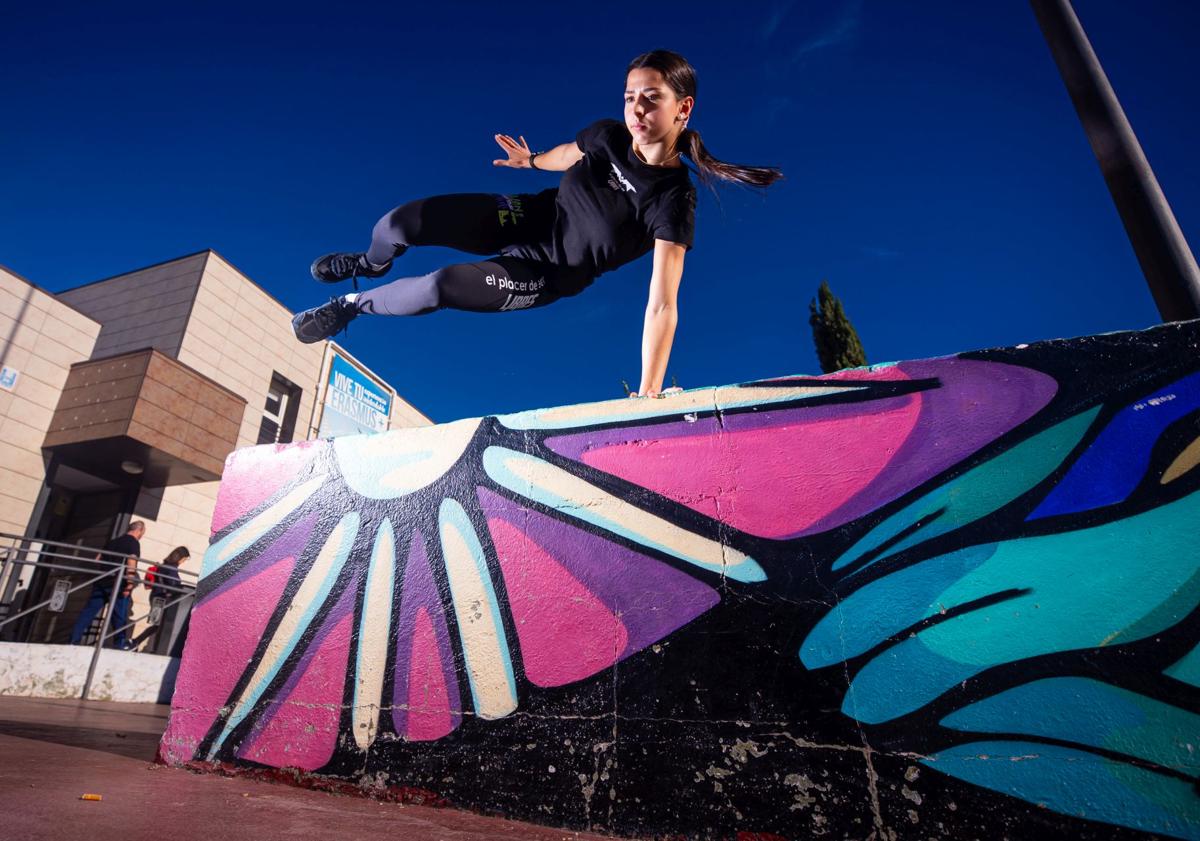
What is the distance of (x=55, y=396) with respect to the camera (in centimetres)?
1061

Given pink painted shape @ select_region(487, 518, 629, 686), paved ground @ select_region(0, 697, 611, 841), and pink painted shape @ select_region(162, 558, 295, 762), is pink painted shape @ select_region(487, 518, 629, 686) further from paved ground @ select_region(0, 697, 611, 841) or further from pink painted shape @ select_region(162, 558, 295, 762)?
pink painted shape @ select_region(162, 558, 295, 762)

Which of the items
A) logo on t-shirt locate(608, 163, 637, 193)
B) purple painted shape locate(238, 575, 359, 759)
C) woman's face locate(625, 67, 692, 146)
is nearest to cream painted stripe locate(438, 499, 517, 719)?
purple painted shape locate(238, 575, 359, 759)

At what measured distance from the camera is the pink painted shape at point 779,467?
1894 mm

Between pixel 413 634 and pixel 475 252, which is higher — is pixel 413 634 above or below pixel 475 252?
below

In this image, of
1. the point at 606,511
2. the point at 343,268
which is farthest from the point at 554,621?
the point at 343,268

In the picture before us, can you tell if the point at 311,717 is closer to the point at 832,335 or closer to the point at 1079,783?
the point at 1079,783

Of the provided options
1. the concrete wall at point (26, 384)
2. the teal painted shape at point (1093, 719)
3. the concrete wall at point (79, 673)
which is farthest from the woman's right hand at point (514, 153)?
the concrete wall at point (26, 384)

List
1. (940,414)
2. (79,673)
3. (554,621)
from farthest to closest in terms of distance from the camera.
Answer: (79,673)
(554,621)
(940,414)

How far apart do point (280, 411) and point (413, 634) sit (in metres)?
13.8

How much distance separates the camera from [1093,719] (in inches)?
58.8

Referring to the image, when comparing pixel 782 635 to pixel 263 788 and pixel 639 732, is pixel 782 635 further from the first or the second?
pixel 263 788

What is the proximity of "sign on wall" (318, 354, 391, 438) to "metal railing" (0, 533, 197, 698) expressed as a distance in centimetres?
502

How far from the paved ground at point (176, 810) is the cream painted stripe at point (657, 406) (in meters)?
1.31

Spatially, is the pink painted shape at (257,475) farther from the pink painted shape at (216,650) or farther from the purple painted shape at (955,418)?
the purple painted shape at (955,418)
